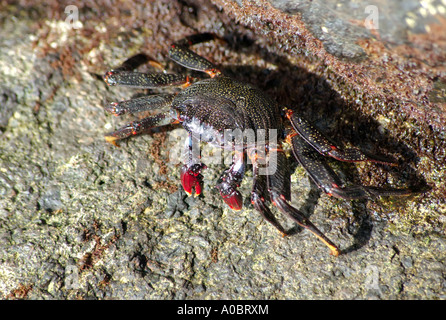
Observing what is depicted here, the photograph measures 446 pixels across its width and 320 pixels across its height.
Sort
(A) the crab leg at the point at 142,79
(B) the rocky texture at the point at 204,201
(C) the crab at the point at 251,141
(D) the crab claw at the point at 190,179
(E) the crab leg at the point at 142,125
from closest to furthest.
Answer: (B) the rocky texture at the point at 204,201
(C) the crab at the point at 251,141
(D) the crab claw at the point at 190,179
(E) the crab leg at the point at 142,125
(A) the crab leg at the point at 142,79

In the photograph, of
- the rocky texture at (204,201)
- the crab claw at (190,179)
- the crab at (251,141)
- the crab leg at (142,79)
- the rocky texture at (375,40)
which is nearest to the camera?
the rocky texture at (375,40)

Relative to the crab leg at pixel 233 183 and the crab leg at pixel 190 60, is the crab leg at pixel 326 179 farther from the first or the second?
the crab leg at pixel 190 60

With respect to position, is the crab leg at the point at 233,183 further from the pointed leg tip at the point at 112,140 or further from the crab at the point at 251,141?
the pointed leg tip at the point at 112,140

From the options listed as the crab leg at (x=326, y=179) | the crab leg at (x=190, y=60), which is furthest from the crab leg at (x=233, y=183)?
the crab leg at (x=190, y=60)

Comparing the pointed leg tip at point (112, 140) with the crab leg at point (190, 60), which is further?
the crab leg at point (190, 60)

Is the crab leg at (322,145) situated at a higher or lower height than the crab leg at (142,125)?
higher

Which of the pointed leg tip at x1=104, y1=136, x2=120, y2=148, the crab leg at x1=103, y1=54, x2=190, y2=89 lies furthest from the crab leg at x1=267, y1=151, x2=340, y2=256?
the pointed leg tip at x1=104, y1=136, x2=120, y2=148

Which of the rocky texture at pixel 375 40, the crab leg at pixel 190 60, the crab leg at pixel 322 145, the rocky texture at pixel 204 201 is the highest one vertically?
the rocky texture at pixel 375 40

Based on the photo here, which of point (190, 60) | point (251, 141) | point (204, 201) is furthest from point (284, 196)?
point (190, 60)

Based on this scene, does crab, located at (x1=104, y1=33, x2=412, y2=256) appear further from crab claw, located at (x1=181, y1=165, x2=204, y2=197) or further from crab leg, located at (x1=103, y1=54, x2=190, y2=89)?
crab leg, located at (x1=103, y1=54, x2=190, y2=89)
